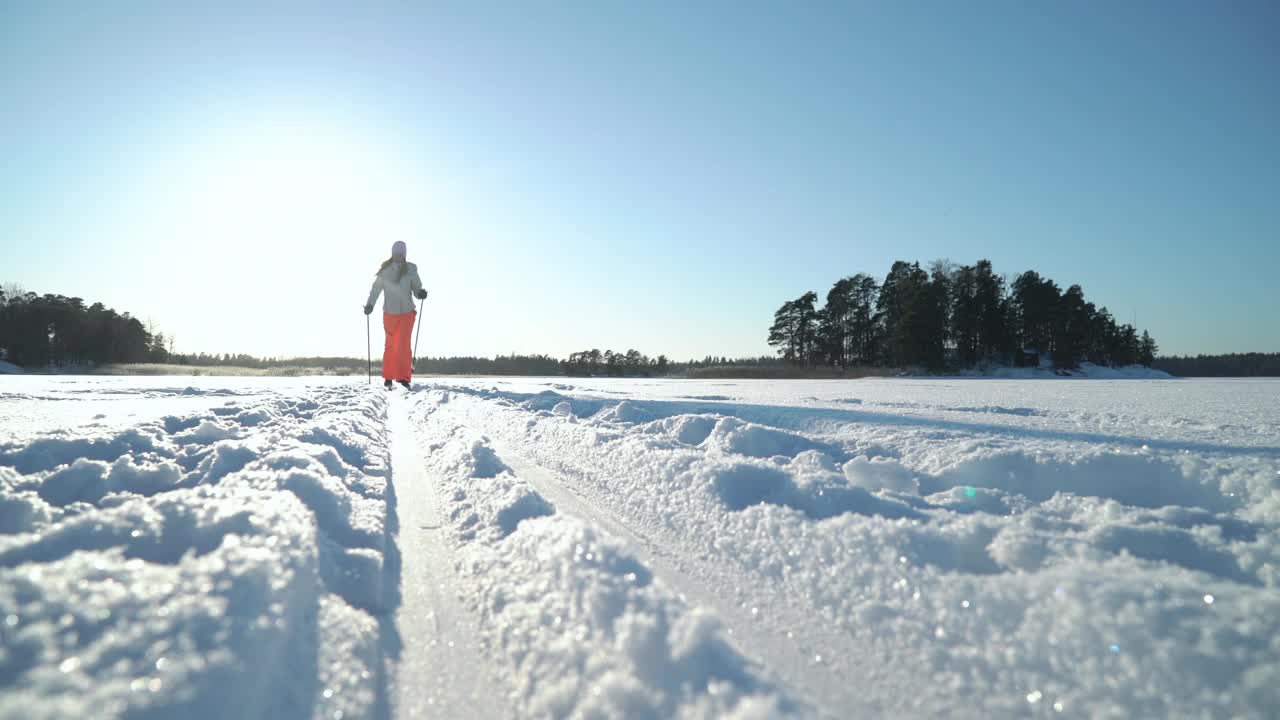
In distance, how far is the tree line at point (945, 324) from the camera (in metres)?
38.0

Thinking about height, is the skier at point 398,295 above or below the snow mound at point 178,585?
above

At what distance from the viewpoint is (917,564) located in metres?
1.16

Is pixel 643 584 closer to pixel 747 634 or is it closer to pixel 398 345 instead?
pixel 747 634

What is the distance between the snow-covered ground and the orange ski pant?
5166 millimetres

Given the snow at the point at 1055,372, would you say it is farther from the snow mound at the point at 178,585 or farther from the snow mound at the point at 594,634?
the snow mound at the point at 178,585

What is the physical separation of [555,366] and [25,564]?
41438mm

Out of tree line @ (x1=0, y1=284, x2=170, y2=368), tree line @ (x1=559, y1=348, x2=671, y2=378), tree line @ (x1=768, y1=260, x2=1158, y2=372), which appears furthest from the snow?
tree line @ (x1=0, y1=284, x2=170, y2=368)

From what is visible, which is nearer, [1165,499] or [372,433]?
[1165,499]

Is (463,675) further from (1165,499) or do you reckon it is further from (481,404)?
(481,404)

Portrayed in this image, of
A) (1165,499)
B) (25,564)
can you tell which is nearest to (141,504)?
(25,564)

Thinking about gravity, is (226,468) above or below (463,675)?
above

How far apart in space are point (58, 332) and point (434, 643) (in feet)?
171

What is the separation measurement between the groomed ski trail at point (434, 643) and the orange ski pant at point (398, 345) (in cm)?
612

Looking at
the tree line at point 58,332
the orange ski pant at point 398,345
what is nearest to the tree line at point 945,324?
the orange ski pant at point 398,345
